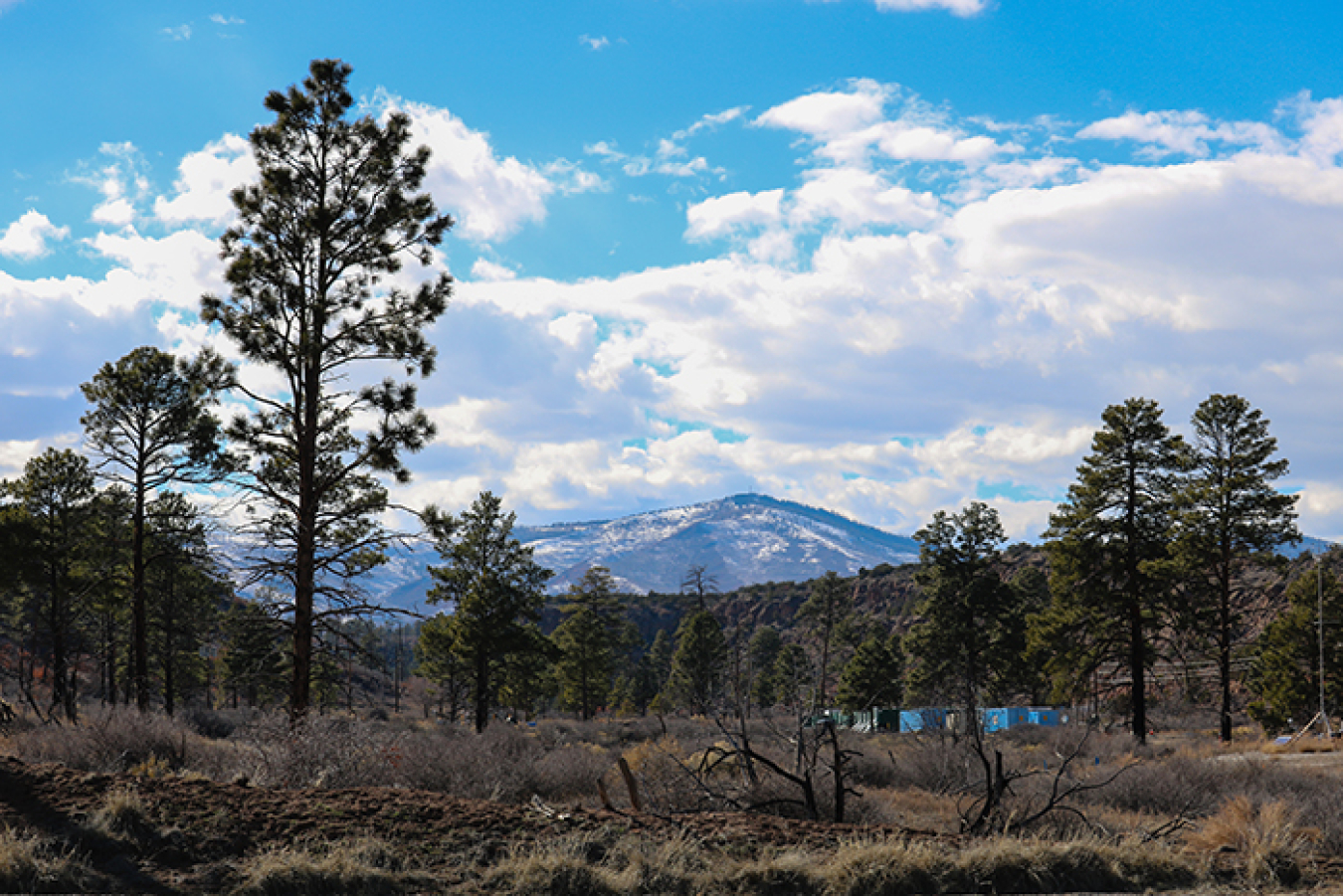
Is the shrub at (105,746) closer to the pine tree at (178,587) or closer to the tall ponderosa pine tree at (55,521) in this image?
the pine tree at (178,587)

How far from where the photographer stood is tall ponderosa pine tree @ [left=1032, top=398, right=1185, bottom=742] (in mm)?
29297

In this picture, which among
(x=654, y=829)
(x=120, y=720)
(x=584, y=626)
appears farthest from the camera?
(x=584, y=626)

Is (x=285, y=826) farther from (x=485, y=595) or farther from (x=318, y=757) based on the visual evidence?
(x=485, y=595)

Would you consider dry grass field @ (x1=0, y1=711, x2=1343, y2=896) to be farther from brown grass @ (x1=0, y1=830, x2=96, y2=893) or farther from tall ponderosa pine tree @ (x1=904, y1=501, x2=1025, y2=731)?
tall ponderosa pine tree @ (x1=904, y1=501, x2=1025, y2=731)

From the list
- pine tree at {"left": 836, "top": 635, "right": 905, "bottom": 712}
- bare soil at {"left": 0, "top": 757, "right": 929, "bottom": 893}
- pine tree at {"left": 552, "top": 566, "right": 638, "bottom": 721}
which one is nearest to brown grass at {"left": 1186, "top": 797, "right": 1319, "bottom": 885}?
bare soil at {"left": 0, "top": 757, "right": 929, "bottom": 893}

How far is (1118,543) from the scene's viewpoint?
2955 cm

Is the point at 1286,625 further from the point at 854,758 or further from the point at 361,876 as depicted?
the point at 361,876

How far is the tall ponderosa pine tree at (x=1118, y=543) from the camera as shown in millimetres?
29297

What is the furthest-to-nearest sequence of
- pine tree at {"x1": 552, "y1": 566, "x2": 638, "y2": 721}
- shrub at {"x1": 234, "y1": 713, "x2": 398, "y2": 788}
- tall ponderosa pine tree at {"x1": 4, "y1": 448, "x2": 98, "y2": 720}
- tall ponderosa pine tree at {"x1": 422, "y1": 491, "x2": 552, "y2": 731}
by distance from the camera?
pine tree at {"x1": 552, "y1": 566, "x2": 638, "y2": 721} < tall ponderosa pine tree at {"x1": 422, "y1": 491, "x2": 552, "y2": 731} < tall ponderosa pine tree at {"x1": 4, "y1": 448, "x2": 98, "y2": 720} < shrub at {"x1": 234, "y1": 713, "x2": 398, "y2": 788}

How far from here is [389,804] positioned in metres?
8.02

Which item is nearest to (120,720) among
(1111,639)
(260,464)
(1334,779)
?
(260,464)

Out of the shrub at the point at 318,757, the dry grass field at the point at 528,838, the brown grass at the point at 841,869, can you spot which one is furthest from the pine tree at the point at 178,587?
the brown grass at the point at 841,869

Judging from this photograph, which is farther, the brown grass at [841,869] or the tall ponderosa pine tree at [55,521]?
the tall ponderosa pine tree at [55,521]

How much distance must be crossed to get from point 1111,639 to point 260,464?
2686 cm
